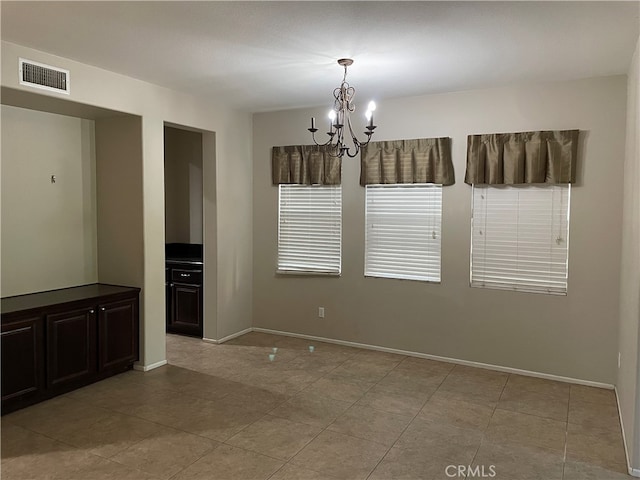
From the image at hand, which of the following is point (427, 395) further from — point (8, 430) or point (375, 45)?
point (8, 430)

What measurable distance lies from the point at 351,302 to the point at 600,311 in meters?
2.43

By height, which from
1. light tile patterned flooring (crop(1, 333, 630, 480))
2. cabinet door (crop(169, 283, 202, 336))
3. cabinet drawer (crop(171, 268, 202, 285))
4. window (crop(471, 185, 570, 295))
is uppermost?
window (crop(471, 185, 570, 295))

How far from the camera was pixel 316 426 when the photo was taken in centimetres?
357

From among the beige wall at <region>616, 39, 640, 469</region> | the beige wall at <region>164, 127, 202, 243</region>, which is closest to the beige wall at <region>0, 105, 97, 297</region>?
the beige wall at <region>164, 127, 202, 243</region>

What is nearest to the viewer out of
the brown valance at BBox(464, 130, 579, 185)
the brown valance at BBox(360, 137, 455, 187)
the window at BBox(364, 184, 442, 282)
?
the brown valance at BBox(464, 130, 579, 185)

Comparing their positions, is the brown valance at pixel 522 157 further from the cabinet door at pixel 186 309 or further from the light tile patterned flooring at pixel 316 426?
the cabinet door at pixel 186 309

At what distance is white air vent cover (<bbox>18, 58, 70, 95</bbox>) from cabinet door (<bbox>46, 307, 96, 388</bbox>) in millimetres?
1761

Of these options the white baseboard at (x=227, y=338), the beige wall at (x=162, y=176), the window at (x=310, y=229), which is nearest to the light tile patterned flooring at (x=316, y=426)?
the white baseboard at (x=227, y=338)

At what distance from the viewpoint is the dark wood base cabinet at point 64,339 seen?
12.0 feet

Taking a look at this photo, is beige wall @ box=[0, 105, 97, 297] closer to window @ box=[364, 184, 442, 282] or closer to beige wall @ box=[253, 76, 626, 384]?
beige wall @ box=[253, 76, 626, 384]

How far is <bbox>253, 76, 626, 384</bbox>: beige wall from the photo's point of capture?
428cm

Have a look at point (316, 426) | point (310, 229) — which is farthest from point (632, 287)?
point (310, 229)

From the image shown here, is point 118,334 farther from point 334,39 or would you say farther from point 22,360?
point 334,39

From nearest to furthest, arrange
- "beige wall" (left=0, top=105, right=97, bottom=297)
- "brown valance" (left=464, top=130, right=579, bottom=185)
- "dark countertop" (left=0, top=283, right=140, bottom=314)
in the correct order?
"dark countertop" (left=0, top=283, right=140, bottom=314), "beige wall" (left=0, top=105, right=97, bottom=297), "brown valance" (left=464, top=130, right=579, bottom=185)
